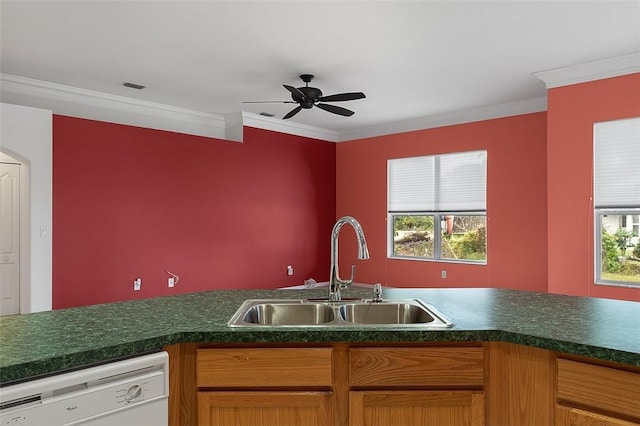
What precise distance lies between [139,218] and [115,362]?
4.55 meters

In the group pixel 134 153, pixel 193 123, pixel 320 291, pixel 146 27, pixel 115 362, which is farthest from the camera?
pixel 193 123

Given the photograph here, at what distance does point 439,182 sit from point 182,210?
373 cm

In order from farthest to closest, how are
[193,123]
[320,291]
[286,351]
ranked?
[193,123], [320,291], [286,351]

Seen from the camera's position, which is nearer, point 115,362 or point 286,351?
point 115,362

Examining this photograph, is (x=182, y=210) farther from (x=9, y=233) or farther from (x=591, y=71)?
(x=591, y=71)

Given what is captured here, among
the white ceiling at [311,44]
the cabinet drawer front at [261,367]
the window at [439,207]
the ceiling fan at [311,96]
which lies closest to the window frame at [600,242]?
the white ceiling at [311,44]

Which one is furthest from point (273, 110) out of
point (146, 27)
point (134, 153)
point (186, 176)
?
point (146, 27)

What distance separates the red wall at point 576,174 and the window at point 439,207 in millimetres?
1699

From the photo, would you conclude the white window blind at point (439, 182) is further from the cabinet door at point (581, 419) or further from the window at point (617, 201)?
the cabinet door at point (581, 419)

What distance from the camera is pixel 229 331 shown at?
1625mm

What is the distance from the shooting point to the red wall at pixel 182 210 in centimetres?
514

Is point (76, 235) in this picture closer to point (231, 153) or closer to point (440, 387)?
point (231, 153)

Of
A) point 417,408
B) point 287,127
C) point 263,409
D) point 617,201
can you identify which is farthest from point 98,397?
point 287,127

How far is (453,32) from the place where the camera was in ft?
12.1
